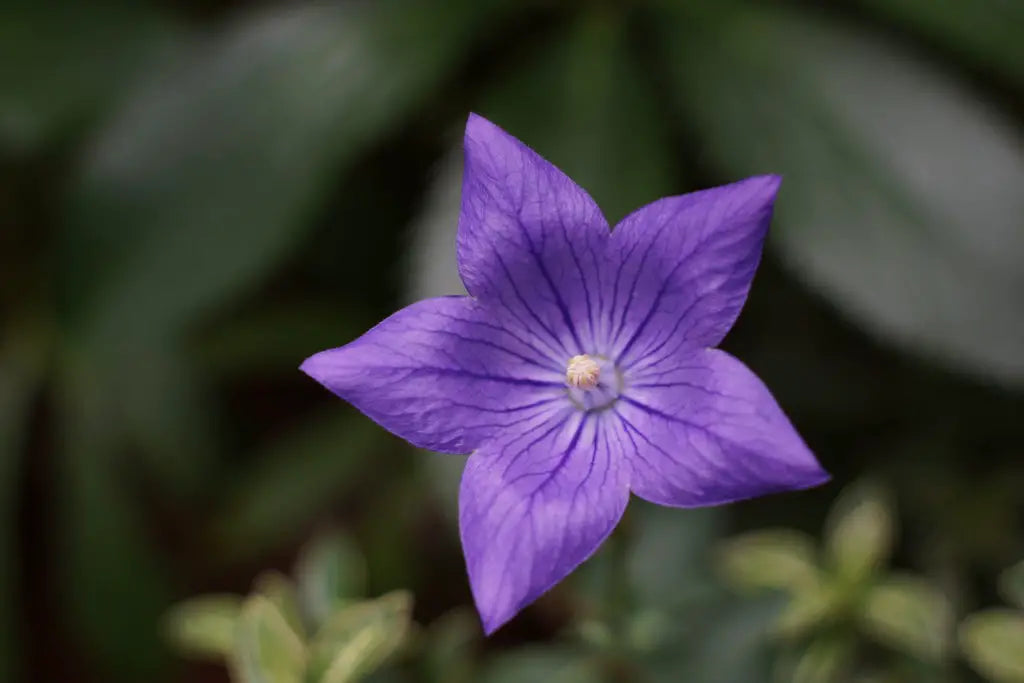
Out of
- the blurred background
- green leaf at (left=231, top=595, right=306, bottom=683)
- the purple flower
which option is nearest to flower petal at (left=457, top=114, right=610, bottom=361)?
the purple flower

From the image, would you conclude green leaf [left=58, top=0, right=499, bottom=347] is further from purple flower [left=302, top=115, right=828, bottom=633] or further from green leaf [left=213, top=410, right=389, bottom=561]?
purple flower [left=302, top=115, right=828, bottom=633]

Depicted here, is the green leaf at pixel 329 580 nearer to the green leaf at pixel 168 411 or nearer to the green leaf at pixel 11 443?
the green leaf at pixel 168 411

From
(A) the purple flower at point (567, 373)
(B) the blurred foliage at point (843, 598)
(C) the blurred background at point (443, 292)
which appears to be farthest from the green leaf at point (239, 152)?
(B) the blurred foliage at point (843, 598)

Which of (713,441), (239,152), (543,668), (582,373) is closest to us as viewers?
(713,441)

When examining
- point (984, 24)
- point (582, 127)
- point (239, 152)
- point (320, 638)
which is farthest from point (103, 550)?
point (984, 24)

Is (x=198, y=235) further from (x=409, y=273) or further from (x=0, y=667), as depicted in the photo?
(x=0, y=667)

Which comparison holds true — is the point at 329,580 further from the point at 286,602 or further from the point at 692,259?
the point at 692,259

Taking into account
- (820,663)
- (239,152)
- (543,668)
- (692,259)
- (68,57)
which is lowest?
(820,663)
